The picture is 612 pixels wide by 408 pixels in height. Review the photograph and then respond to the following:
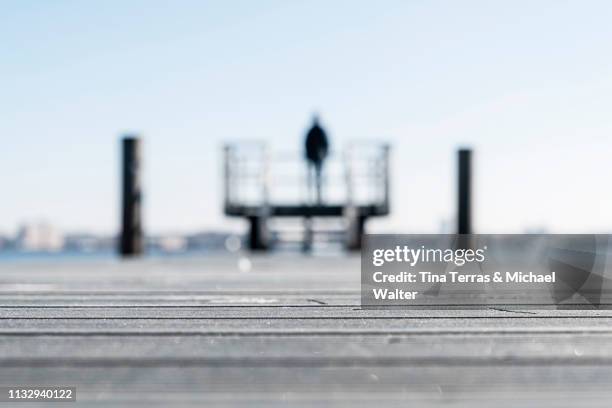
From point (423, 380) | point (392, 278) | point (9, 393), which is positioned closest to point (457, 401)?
point (423, 380)

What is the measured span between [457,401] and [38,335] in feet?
11.0

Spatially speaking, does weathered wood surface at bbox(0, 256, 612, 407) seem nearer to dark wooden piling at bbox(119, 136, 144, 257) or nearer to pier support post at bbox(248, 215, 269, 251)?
dark wooden piling at bbox(119, 136, 144, 257)

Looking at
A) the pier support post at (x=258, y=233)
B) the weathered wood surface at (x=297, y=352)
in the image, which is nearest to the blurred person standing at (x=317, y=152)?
the pier support post at (x=258, y=233)

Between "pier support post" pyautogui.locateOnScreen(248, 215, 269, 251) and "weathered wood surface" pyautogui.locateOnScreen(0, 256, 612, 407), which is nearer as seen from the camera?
"weathered wood surface" pyautogui.locateOnScreen(0, 256, 612, 407)

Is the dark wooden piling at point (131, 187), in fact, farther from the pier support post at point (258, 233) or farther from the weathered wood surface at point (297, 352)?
the weathered wood surface at point (297, 352)

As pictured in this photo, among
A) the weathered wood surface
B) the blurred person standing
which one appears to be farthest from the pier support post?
the weathered wood surface

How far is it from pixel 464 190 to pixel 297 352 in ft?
43.8

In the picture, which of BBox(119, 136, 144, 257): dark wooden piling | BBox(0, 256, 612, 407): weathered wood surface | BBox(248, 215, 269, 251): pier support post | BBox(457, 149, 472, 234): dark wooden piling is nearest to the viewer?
BBox(0, 256, 612, 407): weathered wood surface

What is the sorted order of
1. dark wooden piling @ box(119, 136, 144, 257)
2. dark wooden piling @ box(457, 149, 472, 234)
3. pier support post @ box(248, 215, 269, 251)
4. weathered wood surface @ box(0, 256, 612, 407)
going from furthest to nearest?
pier support post @ box(248, 215, 269, 251), dark wooden piling @ box(457, 149, 472, 234), dark wooden piling @ box(119, 136, 144, 257), weathered wood surface @ box(0, 256, 612, 407)

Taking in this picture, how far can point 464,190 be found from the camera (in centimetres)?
1730

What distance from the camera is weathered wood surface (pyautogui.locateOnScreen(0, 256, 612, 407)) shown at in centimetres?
362

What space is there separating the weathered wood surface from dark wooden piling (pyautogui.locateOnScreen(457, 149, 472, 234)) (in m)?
9.73

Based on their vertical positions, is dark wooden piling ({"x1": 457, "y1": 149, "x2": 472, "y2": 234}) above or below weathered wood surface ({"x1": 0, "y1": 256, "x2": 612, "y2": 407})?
above

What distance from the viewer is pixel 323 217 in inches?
731
